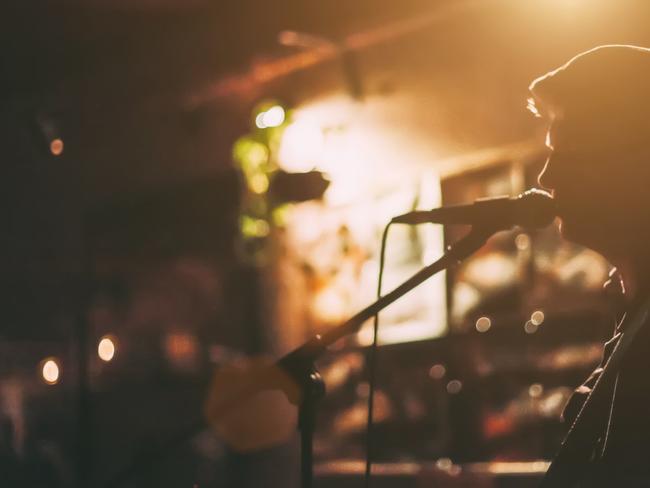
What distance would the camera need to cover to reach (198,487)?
2.76m

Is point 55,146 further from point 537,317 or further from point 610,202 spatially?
point 610,202

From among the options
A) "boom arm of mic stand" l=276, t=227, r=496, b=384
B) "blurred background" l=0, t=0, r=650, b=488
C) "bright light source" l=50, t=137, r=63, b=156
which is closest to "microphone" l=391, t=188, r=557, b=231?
"boom arm of mic stand" l=276, t=227, r=496, b=384

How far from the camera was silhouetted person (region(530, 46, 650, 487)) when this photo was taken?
1.79m

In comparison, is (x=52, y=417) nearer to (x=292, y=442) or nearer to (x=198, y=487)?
(x=292, y=442)

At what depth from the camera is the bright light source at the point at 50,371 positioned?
8.36m

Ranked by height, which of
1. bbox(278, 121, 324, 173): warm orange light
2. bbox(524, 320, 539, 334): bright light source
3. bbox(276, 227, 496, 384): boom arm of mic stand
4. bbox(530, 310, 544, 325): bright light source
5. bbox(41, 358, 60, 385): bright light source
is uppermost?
bbox(278, 121, 324, 173): warm orange light

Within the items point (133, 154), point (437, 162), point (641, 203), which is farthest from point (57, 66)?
point (641, 203)

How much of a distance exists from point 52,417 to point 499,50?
4448 mm

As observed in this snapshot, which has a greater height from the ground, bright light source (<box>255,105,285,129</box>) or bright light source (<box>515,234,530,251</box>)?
bright light source (<box>255,105,285,129</box>)

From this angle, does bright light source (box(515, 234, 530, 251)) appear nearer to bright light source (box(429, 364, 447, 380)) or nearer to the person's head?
bright light source (box(429, 364, 447, 380))

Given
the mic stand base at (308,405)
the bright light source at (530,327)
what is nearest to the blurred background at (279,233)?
the bright light source at (530,327)

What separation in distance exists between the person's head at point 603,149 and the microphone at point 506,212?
0.04 metres

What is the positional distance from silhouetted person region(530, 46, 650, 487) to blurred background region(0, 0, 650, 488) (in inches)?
78.1

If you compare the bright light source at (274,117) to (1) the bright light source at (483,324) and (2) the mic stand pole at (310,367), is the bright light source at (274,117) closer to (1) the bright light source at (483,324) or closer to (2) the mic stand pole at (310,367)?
(1) the bright light source at (483,324)
